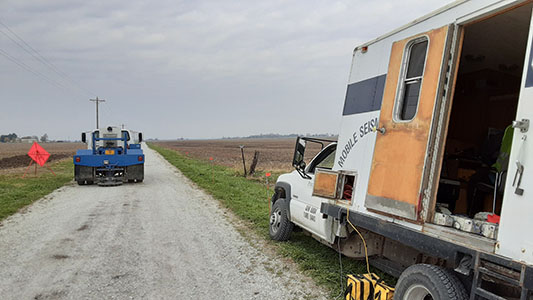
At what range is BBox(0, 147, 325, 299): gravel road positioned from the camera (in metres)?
4.59

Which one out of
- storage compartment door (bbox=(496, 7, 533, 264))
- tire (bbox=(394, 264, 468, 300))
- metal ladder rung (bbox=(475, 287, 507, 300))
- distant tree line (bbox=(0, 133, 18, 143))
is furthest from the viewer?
distant tree line (bbox=(0, 133, 18, 143))

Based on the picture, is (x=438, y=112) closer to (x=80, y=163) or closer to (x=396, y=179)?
(x=396, y=179)

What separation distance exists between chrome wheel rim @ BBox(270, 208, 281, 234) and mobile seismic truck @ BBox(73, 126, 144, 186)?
32.6ft

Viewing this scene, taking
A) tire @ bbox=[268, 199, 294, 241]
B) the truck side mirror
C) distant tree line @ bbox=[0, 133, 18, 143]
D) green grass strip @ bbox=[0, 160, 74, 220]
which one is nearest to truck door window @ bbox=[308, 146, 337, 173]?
the truck side mirror

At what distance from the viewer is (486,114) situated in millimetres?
5828

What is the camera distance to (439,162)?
327 centimetres

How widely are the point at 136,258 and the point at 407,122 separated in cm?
446

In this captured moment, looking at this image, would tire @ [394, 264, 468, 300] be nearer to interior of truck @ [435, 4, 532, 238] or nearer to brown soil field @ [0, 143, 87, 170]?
interior of truck @ [435, 4, 532, 238]

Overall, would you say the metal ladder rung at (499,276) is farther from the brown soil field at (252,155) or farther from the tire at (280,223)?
the brown soil field at (252,155)

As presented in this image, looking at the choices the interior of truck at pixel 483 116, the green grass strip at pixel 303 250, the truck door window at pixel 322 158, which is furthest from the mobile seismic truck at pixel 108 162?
the interior of truck at pixel 483 116

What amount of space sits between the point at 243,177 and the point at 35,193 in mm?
8218

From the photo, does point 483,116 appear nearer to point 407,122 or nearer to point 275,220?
point 407,122

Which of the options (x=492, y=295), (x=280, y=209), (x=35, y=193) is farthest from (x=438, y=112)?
(x=35, y=193)

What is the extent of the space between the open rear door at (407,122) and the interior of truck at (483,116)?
0.42 m
